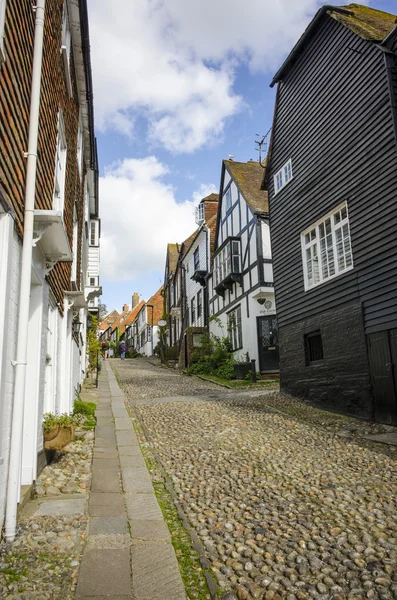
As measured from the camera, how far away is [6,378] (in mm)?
3926

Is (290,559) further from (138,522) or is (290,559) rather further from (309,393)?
(309,393)

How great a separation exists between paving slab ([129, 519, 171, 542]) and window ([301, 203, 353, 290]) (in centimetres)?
784

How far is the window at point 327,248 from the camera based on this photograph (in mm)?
10789

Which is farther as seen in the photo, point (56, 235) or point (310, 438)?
point (310, 438)

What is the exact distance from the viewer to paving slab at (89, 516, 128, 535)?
3946mm

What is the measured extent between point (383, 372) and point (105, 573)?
7.56 meters

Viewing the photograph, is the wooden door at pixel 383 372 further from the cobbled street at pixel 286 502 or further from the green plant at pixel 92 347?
the green plant at pixel 92 347

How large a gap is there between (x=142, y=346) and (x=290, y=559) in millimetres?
52188

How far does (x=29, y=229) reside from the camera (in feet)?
14.3

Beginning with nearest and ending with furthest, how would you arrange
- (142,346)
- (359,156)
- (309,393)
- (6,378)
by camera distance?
1. (6,378)
2. (359,156)
3. (309,393)
4. (142,346)

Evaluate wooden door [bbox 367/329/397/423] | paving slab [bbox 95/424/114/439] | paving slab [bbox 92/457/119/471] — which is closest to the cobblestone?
paving slab [bbox 92/457/119/471]

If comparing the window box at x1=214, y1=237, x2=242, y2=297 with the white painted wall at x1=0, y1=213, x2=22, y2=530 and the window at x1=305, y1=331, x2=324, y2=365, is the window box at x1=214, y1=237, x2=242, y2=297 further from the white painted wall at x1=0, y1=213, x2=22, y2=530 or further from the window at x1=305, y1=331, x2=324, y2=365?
the white painted wall at x1=0, y1=213, x2=22, y2=530

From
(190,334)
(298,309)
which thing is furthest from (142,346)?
(298,309)

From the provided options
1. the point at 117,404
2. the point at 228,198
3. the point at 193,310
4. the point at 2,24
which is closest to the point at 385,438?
the point at 117,404
